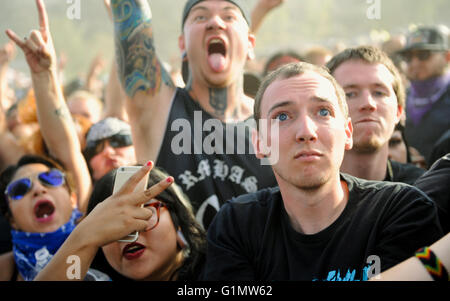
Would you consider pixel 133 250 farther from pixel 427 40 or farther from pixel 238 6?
pixel 427 40

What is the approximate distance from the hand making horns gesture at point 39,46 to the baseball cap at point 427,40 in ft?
10.8

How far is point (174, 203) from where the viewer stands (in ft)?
7.25

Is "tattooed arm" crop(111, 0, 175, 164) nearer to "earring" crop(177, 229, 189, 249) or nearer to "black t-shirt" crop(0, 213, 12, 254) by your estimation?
"earring" crop(177, 229, 189, 249)

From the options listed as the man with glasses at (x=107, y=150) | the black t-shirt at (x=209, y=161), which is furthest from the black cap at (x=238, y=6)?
the man with glasses at (x=107, y=150)

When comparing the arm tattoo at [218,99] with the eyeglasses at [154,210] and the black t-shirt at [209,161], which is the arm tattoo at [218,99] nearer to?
the black t-shirt at [209,161]

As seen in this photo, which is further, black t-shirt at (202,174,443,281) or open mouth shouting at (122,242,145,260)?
open mouth shouting at (122,242,145,260)

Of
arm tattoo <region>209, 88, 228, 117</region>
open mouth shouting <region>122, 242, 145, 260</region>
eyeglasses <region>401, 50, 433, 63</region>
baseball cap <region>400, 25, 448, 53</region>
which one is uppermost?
baseball cap <region>400, 25, 448, 53</region>

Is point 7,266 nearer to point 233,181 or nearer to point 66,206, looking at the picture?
point 66,206

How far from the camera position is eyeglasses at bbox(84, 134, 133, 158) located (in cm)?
313

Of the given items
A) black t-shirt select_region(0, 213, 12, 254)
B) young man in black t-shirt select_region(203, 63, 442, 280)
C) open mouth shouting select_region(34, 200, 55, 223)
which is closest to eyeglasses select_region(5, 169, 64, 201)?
open mouth shouting select_region(34, 200, 55, 223)

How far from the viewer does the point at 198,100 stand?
106 inches

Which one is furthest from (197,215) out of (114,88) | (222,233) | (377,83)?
(114,88)

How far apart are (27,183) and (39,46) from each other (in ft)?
2.53

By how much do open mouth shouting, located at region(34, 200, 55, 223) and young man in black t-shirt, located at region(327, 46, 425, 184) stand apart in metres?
1.57
